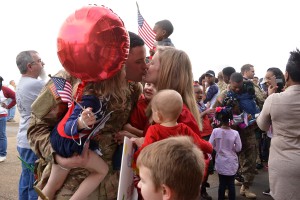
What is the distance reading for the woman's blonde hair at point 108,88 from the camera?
1709mm

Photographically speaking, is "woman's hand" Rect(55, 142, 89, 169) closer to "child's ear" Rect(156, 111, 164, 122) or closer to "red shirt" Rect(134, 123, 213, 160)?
"red shirt" Rect(134, 123, 213, 160)

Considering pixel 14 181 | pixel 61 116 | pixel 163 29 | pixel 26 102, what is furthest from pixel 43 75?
pixel 61 116

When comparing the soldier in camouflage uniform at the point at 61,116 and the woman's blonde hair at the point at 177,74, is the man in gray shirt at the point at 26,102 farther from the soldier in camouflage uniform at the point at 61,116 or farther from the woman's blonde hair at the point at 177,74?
the woman's blonde hair at the point at 177,74

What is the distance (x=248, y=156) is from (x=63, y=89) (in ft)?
15.4

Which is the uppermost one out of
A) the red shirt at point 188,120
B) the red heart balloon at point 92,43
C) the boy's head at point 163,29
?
the boy's head at point 163,29

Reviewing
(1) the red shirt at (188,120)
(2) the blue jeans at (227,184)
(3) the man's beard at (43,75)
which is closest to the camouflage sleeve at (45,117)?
(1) the red shirt at (188,120)

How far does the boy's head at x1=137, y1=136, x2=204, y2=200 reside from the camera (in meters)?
1.42

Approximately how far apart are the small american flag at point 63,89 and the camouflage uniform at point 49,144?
3.5 inches

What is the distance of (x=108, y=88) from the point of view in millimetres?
1727

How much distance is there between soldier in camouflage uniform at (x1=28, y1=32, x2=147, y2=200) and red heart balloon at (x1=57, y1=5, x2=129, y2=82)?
0.19 meters

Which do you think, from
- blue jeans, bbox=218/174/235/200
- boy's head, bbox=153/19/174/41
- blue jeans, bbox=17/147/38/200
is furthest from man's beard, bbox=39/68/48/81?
blue jeans, bbox=218/174/235/200

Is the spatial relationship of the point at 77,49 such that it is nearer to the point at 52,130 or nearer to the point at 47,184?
the point at 52,130

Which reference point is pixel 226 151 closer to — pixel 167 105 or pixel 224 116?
pixel 224 116

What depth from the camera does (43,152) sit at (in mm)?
1817
